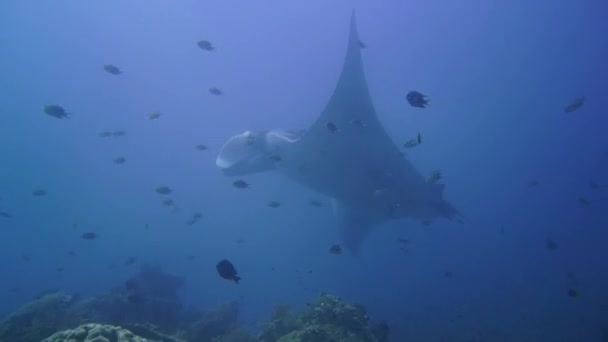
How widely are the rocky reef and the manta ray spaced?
4.65 metres

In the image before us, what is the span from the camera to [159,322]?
44.1 ft

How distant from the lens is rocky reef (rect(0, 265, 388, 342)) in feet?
22.5

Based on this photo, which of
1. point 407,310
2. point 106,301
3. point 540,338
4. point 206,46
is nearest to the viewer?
point 206,46

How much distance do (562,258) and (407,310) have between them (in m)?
26.0

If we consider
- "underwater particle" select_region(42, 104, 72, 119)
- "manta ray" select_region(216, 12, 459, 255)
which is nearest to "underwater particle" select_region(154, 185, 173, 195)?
"manta ray" select_region(216, 12, 459, 255)

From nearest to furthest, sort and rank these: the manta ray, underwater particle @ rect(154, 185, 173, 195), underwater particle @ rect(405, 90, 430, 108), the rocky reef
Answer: the rocky reef → underwater particle @ rect(405, 90, 430, 108) → the manta ray → underwater particle @ rect(154, 185, 173, 195)

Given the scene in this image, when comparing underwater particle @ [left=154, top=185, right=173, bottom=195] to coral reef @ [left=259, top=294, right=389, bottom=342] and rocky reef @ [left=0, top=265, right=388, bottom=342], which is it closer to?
rocky reef @ [left=0, top=265, right=388, bottom=342]

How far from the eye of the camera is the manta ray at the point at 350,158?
38.2ft

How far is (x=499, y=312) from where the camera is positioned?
22891 mm

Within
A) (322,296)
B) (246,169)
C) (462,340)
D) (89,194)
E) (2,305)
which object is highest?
(322,296)

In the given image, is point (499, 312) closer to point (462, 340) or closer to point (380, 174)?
point (462, 340)

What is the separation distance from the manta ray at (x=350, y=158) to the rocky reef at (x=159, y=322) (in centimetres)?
465

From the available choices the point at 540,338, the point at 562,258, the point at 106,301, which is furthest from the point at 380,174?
the point at 562,258

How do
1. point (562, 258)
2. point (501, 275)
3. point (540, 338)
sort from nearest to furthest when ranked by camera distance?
point (540, 338)
point (501, 275)
point (562, 258)
